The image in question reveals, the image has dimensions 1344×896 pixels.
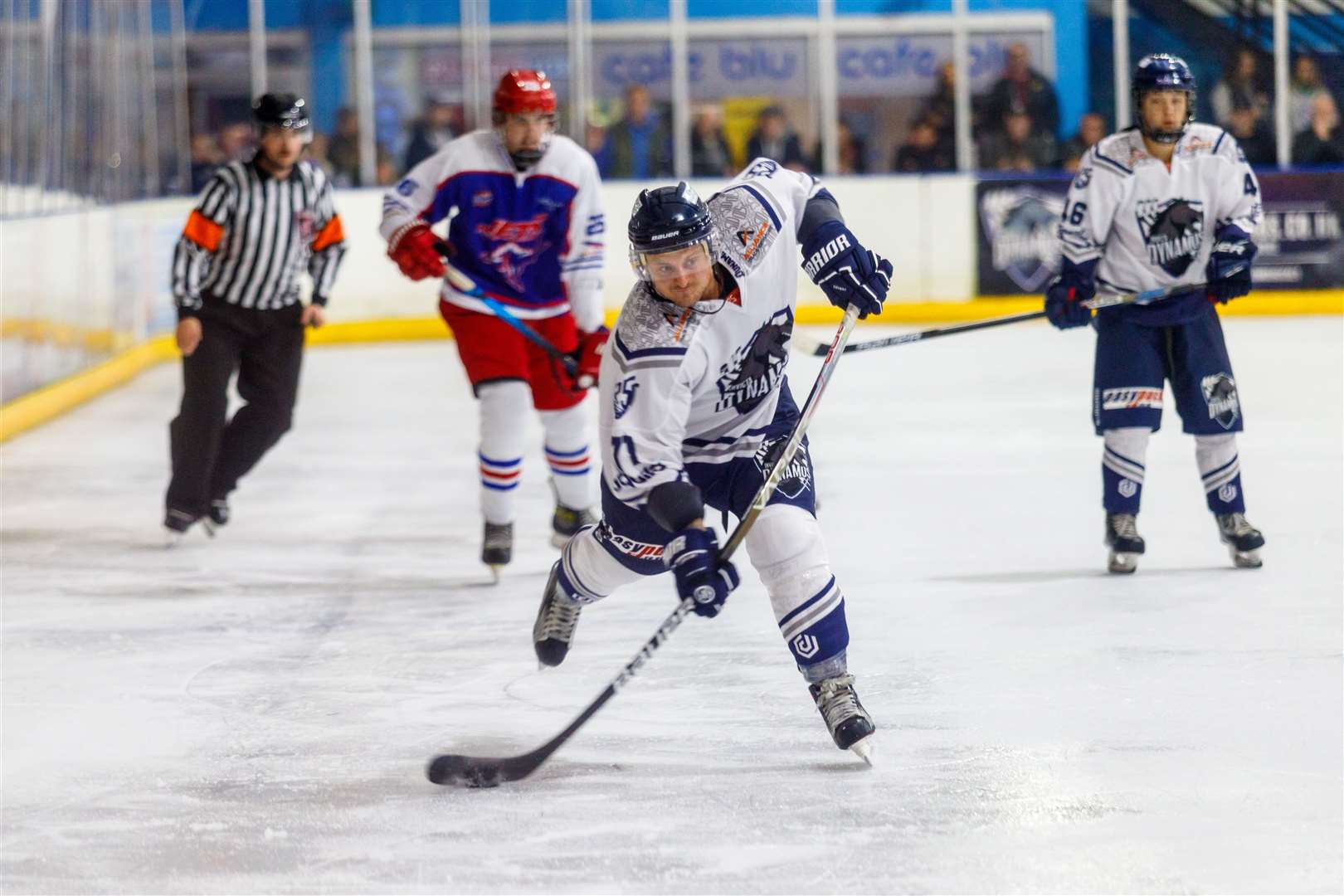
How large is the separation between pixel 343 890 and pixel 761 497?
79 cm

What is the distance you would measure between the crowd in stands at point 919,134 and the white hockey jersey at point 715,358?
799 cm

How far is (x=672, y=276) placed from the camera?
2576 mm

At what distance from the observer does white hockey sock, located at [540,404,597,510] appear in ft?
15.0

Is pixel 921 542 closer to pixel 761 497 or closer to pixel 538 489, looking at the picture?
pixel 538 489

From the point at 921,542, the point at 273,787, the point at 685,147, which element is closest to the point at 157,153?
the point at 685,147

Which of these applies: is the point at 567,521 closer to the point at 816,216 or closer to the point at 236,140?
the point at 816,216

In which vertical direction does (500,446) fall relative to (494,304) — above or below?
below

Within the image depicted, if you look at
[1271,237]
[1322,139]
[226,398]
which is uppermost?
[1322,139]

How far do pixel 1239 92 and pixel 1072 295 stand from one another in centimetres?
723

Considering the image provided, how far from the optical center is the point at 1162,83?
13.0 ft

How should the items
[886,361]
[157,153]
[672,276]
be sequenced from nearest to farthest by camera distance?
[672,276]
[886,361]
[157,153]

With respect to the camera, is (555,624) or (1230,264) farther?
(1230,264)

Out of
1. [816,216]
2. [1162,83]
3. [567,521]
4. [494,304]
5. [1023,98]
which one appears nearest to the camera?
[816,216]

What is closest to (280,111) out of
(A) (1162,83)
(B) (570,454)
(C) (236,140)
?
(B) (570,454)
